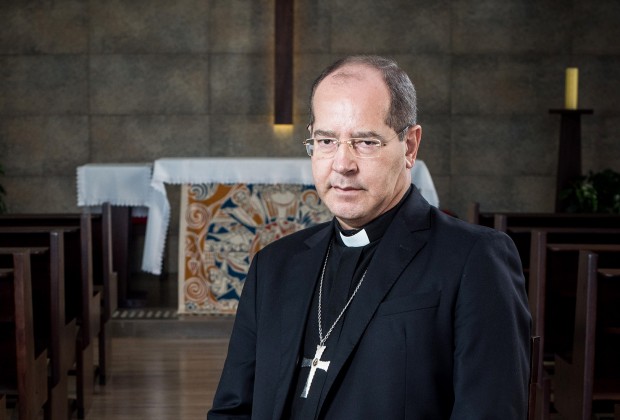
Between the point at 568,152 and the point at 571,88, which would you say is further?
the point at 568,152

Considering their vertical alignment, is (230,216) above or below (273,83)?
below

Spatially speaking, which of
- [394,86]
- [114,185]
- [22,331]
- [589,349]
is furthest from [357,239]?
[114,185]

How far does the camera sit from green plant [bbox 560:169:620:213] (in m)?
7.62

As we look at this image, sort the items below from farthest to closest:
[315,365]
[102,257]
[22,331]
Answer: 1. [102,257]
2. [22,331]
3. [315,365]

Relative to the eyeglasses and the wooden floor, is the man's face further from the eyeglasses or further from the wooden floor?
the wooden floor

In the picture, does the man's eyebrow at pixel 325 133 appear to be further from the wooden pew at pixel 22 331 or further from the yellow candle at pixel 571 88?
the yellow candle at pixel 571 88

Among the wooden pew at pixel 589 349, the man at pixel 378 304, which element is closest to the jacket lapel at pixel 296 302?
the man at pixel 378 304

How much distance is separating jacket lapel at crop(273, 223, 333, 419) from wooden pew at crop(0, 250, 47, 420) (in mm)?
1714

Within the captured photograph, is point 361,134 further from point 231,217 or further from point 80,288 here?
point 231,217

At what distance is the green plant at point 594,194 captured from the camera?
300 inches

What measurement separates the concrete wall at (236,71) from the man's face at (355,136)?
682cm

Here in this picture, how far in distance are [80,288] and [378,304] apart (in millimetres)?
3464

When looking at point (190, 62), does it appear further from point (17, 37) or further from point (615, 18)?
point (615, 18)

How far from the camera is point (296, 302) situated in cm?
192
